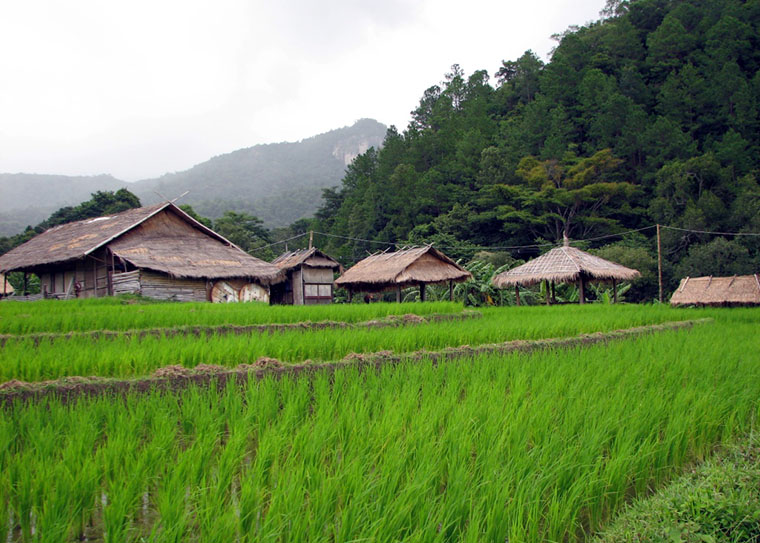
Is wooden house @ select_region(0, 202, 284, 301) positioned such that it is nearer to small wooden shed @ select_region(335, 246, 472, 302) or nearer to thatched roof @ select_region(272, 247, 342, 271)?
thatched roof @ select_region(272, 247, 342, 271)

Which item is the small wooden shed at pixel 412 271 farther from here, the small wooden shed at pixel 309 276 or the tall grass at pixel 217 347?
the tall grass at pixel 217 347

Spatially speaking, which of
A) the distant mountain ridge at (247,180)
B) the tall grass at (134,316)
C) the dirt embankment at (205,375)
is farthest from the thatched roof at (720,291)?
the distant mountain ridge at (247,180)

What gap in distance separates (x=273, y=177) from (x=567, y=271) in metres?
62.4

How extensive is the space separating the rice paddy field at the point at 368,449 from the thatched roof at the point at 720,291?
10815 mm

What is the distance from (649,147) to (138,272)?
26269 millimetres

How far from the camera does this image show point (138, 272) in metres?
14.1

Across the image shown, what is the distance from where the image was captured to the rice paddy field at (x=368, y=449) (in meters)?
1.77

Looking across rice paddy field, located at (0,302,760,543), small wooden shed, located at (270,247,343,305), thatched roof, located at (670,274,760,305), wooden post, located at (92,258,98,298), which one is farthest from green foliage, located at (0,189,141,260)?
thatched roof, located at (670,274,760,305)

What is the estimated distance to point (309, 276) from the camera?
21094mm

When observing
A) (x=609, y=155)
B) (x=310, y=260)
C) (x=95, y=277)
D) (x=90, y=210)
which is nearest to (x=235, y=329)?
(x=95, y=277)

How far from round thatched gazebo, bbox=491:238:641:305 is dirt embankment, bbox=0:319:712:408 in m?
10.2

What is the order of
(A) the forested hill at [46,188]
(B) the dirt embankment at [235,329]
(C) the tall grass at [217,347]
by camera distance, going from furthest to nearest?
(A) the forested hill at [46,188]
(B) the dirt embankment at [235,329]
(C) the tall grass at [217,347]

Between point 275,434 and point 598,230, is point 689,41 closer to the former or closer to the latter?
point 598,230

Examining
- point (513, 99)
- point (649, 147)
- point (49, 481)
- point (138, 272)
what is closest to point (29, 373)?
point (49, 481)
